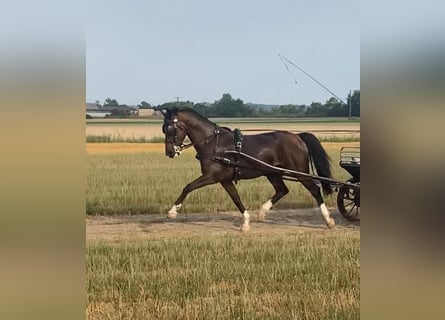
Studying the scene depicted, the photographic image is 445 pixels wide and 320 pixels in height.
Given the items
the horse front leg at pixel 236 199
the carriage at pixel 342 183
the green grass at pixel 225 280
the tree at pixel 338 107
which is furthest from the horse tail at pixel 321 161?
the tree at pixel 338 107

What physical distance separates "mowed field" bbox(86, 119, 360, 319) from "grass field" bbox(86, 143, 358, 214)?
0.03m

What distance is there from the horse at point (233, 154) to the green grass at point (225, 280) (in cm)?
162

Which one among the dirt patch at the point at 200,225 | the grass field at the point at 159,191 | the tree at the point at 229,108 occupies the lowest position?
the dirt patch at the point at 200,225

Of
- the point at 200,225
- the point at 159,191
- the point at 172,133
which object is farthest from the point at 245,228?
the point at 159,191

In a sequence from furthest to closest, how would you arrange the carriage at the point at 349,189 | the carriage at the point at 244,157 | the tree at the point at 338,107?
the carriage at the point at 244,157 < the carriage at the point at 349,189 < the tree at the point at 338,107

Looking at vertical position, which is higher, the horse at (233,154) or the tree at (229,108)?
the tree at (229,108)

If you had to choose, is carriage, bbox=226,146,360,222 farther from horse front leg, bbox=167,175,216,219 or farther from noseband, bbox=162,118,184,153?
noseband, bbox=162,118,184,153

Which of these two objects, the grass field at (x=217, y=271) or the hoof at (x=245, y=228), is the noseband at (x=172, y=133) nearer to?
the grass field at (x=217, y=271)

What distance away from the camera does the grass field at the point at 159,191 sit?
26.0ft

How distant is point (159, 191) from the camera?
8.76 meters

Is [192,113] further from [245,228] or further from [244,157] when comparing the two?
[245,228]

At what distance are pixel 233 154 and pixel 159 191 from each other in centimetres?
248
